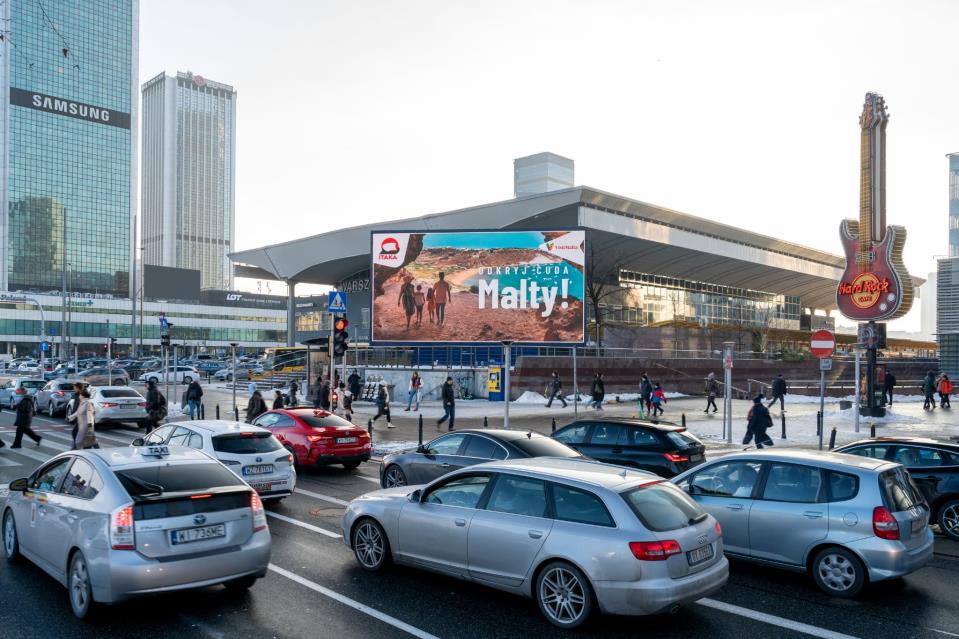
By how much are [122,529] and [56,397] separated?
25.4 meters

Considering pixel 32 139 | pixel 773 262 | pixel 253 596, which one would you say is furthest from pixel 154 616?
pixel 32 139

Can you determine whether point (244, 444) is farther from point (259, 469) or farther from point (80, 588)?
point (80, 588)

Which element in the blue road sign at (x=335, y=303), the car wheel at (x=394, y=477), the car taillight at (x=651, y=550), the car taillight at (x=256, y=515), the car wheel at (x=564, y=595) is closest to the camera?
the car taillight at (x=651, y=550)

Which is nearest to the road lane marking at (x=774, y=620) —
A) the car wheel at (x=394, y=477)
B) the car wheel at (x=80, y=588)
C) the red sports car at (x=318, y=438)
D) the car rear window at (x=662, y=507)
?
the car rear window at (x=662, y=507)

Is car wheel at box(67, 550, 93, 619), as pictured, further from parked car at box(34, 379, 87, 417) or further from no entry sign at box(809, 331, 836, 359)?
parked car at box(34, 379, 87, 417)

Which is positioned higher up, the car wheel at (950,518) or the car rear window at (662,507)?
the car rear window at (662,507)

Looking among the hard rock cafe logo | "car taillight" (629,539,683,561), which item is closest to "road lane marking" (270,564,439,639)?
"car taillight" (629,539,683,561)

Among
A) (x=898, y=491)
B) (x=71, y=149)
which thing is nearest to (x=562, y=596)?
(x=898, y=491)

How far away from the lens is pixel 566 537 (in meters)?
6.73

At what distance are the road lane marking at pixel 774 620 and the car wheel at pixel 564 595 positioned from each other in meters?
1.78

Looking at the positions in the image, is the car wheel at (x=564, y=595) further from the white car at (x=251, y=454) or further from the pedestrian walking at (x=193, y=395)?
the pedestrian walking at (x=193, y=395)

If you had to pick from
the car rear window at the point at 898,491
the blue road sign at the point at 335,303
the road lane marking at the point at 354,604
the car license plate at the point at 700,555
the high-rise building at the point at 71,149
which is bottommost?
the road lane marking at the point at 354,604

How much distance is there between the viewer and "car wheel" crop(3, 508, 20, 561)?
Result: 28.2ft

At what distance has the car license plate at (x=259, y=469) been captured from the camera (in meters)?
11.9
